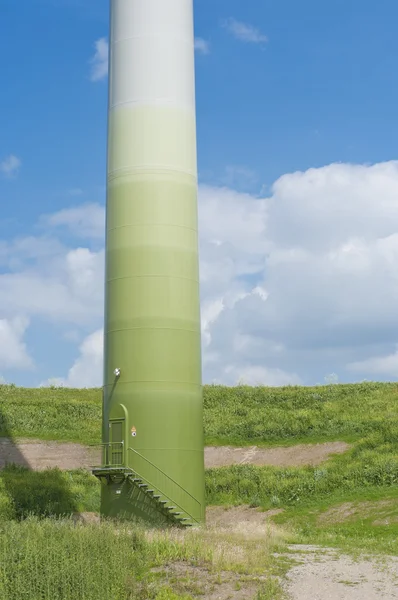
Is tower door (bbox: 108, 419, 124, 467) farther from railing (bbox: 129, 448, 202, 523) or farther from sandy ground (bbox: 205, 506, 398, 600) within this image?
sandy ground (bbox: 205, 506, 398, 600)

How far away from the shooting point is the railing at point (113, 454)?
28.1m

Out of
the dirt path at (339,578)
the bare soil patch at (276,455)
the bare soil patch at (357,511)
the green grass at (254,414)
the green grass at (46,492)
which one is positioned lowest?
the dirt path at (339,578)

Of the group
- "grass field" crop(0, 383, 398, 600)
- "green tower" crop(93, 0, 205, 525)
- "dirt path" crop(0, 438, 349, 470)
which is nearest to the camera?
"grass field" crop(0, 383, 398, 600)

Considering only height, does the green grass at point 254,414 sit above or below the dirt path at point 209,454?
above

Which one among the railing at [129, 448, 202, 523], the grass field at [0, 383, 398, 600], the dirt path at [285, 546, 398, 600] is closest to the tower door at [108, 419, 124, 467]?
the railing at [129, 448, 202, 523]

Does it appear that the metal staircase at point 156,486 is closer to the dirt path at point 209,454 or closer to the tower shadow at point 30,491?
the tower shadow at point 30,491

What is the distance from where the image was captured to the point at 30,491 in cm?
3944

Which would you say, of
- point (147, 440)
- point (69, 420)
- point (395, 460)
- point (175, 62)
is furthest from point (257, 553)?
point (69, 420)

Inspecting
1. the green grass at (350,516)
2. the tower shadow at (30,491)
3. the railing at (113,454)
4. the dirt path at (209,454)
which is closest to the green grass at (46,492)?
the tower shadow at (30,491)

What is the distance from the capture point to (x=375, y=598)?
18.2m

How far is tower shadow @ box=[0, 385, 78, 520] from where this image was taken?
122 ft

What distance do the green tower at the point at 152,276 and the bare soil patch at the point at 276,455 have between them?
1875 centimetres

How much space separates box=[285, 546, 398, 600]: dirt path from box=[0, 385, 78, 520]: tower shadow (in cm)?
1673

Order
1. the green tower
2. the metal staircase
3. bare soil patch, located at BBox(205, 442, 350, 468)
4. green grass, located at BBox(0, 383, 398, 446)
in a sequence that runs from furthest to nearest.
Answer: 1. green grass, located at BBox(0, 383, 398, 446)
2. bare soil patch, located at BBox(205, 442, 350, 468)
3. the green tower
4. the metal staircase
